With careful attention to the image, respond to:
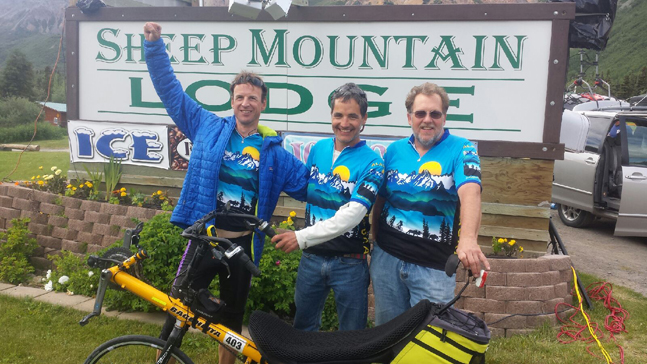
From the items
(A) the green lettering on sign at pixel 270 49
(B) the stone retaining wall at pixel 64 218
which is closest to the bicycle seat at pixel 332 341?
(B) the stone retaining wall at pixel 64 218

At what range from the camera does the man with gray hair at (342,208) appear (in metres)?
2.59

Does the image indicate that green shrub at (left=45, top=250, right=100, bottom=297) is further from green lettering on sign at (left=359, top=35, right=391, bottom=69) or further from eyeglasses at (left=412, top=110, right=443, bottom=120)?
eyeglasses at (left=412, top=110, right=443, bottom=120)

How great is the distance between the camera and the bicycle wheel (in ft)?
7.94

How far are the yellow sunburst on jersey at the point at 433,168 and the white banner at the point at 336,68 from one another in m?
2.68

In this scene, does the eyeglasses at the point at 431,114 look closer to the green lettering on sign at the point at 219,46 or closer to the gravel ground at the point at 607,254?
the green lettering on sign at the point at 219,46

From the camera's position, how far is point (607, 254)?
7668mm

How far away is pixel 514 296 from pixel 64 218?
491cm

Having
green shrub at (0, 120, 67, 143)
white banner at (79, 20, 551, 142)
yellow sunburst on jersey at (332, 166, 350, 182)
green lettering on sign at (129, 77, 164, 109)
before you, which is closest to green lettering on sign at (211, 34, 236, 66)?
white banner at (79, 20, 551, 142)

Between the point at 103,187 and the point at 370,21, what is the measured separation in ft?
12.1

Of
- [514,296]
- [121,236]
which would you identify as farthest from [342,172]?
[121,236]

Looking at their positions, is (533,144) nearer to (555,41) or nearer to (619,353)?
(555,41)

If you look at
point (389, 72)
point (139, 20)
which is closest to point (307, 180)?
point (389, 72)

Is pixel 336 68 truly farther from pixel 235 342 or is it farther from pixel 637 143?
pixel 637 143

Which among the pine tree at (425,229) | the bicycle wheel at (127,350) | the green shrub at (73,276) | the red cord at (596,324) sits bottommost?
the red cord at (596,324)
